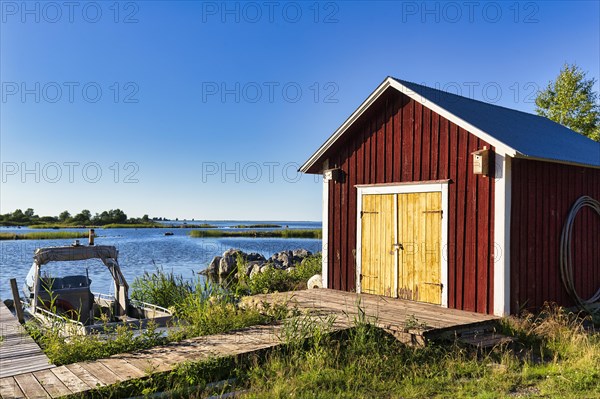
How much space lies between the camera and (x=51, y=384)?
5.32m

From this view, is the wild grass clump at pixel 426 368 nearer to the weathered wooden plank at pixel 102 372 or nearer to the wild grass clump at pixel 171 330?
the weathered wooden plank at pixel 102 372

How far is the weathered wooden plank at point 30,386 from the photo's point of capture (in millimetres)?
4992

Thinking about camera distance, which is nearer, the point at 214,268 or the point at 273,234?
the point at 214,268

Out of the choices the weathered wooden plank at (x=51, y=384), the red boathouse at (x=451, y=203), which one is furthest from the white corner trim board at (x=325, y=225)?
the weathered wooden plank at (x=51, y=384)

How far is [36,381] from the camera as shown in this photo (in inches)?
215

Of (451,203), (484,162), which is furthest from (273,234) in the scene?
(484,162)

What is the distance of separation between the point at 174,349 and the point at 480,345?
14.1 ft

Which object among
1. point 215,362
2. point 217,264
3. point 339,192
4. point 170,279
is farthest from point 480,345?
point 217,264

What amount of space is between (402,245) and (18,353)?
688cm

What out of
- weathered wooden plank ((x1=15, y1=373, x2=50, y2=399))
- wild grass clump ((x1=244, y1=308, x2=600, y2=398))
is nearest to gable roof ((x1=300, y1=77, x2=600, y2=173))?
wild grass clump ((x1=244, y1=308, x2=600, y2=398))

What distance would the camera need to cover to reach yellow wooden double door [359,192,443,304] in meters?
9.41

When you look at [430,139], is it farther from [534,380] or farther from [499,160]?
[534,380]

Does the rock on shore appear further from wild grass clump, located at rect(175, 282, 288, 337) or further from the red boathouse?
wild grass clump, located at rect(175, 282, 288, 337)

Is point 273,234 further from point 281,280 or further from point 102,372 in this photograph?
point 102,372
